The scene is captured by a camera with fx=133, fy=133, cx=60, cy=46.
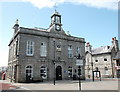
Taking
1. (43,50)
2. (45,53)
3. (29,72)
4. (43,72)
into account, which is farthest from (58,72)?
(29,72)

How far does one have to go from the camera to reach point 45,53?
26109 mm

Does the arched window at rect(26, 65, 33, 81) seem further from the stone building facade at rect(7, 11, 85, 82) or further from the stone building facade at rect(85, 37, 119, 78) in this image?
the stone building facade at rect(85, 37, 119, 78)

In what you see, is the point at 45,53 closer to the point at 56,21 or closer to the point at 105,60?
the point at 56,21

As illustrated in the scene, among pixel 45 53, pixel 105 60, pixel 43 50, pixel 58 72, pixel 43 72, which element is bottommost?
pixel 58 72

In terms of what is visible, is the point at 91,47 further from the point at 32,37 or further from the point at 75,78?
the point at 32,37

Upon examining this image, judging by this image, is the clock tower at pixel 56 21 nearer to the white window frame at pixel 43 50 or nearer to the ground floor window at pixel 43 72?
the white window frame at pixel 43 50

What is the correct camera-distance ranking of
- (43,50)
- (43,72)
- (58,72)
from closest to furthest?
1. (43,72)
2. (43,50)
3. (58,72)

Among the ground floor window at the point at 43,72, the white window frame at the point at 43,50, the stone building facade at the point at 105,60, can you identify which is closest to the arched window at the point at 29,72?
the ground floor window at the point at 43,72

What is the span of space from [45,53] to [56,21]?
306 inches

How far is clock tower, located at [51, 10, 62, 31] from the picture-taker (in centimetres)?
2849

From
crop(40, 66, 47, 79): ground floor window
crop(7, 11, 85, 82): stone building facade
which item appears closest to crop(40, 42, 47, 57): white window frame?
crop(7, 11, 85, 82): stone building facade

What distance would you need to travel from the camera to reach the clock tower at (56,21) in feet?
93.5

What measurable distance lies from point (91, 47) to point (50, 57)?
25281 millimetres

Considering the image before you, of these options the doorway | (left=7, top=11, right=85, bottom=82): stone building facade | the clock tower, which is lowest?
the doorway
